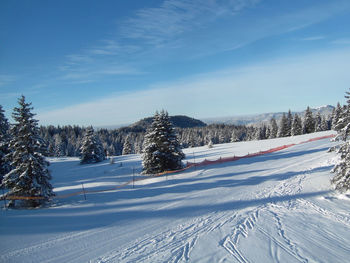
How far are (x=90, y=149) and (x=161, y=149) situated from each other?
23.7 meters

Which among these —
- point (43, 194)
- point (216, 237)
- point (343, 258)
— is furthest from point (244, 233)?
point (43, 194)

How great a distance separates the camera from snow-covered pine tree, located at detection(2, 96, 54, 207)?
1270cm

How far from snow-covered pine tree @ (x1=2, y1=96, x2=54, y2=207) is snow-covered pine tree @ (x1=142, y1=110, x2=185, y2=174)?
391 inches

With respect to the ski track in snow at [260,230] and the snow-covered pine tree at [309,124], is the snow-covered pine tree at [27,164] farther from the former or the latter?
the snow-covered pine tree at [309,124]

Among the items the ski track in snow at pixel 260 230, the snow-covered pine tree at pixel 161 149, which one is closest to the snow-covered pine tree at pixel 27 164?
the snow-covered pine tree at pixel 161 149

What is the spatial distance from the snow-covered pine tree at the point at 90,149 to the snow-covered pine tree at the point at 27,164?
25.2m

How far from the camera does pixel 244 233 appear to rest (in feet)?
22.0

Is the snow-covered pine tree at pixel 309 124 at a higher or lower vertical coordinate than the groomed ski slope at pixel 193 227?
higher

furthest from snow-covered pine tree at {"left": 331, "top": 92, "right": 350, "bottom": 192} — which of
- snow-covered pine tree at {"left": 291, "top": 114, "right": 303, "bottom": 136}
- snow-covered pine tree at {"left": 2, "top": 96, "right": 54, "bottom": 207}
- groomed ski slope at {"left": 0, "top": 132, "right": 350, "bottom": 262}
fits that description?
snow-covered pine tree at {"left": 291, "top": 114, "right": 303, "bottom": 136}

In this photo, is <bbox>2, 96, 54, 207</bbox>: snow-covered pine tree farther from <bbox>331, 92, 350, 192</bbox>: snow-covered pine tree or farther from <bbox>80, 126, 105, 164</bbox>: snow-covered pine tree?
<bbox>80, 126, 105, 164</bbox>: snow-covered pine tree

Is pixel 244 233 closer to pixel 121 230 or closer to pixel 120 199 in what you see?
pixel 121 230

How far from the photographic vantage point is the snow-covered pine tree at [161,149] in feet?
69.1

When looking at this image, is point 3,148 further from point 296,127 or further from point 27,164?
point 296,127

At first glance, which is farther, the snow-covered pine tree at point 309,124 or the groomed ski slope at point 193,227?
the snow-covered pine tree at point 309,124
